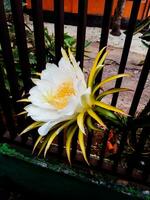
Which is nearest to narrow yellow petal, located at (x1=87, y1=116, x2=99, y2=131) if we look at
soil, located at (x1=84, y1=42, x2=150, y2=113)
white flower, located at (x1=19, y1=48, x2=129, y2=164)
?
white flower, located at (x1=19, y1=48, x2=129, y2=164)

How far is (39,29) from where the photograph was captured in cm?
124

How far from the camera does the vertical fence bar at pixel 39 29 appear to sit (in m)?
1.18

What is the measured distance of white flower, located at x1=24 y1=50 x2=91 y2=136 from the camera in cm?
105

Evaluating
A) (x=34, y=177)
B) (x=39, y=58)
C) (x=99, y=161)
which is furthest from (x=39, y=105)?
(x=34, y=177)

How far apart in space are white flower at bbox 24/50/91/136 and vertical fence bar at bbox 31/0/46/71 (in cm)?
18

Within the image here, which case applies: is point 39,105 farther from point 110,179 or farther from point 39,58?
point 110,179

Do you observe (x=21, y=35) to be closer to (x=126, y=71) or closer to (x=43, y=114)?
(x=43, y=114)

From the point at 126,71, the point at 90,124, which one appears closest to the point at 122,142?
the point at 90,124

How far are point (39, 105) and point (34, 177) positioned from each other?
2.95 ft

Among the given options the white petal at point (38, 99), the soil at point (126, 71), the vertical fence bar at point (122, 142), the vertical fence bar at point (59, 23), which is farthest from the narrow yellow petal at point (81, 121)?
the soil at point (126, 71)

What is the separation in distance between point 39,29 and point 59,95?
331mm

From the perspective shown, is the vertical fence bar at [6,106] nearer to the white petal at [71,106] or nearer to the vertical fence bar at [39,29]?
the vertical fence bar at [39,29]

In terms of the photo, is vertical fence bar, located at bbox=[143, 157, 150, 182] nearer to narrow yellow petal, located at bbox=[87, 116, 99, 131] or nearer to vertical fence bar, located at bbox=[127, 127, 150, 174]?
vertical fence bar, located at bbox=[127, 127, 150, 174]

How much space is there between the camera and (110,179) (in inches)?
66.9
